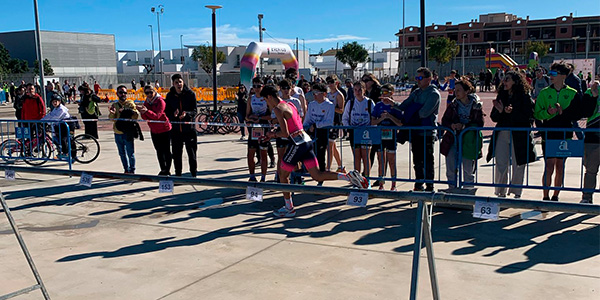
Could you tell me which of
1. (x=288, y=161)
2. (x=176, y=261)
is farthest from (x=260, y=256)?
(x=288, y=161)

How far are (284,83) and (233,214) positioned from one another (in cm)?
233

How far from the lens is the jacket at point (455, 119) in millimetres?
7672

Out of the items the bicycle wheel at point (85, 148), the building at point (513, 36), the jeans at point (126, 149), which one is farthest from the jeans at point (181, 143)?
the building at point (513, 36)

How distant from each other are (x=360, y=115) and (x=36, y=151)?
771cm

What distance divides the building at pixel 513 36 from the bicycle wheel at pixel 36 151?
80.1 meters

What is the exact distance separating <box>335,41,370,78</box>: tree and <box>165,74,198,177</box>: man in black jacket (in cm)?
8915

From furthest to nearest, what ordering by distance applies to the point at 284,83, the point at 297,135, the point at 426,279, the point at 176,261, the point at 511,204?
1. the point at 284,83
2. the point at 297,135
3. the point at 176,261
4. the point at 426,279
5. the point at 511,204

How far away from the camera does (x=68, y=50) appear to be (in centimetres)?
9019

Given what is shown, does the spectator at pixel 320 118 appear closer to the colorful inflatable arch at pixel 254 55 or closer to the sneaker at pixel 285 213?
the sneaker at pixel 285 213

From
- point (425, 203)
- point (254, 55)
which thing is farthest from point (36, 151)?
point (254, 55)

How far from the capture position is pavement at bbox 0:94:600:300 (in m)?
4.98

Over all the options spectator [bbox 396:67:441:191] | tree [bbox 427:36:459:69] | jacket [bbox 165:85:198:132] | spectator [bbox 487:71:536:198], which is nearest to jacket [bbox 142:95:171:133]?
jacket [bbox 165:85:198:132]

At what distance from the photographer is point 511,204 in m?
3.13

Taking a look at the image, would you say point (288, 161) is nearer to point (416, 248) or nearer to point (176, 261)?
point (176, 261)
